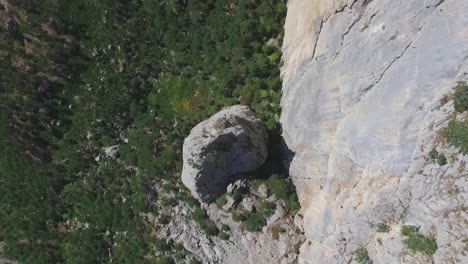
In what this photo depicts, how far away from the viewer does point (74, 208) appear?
29719 mm

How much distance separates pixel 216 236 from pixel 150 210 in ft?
14.0

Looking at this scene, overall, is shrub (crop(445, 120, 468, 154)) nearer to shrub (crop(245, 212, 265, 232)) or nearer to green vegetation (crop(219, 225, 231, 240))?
shrub (crop(245, 212, 265, 232))

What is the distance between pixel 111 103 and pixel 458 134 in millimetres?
20468

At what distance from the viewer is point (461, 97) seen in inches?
680

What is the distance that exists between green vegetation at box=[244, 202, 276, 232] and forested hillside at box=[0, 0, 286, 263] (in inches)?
72.3

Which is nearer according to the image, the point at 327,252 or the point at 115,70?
the point at 327,252

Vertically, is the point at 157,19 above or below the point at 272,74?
above

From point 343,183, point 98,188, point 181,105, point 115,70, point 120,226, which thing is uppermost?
point 115,70

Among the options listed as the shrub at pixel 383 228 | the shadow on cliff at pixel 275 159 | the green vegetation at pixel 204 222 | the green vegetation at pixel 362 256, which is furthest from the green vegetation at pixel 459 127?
the green vegetation at pixel 204 222

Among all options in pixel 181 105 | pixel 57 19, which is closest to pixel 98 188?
pixel 181 105

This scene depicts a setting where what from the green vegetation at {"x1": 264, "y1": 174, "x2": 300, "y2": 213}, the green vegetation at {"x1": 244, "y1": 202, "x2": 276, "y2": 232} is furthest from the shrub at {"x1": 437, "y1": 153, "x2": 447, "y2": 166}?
the green vegetation at {"x1": 244, "y1": 202, "x2": 276, "y2": 232}

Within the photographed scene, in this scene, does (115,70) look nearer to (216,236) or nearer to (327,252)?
(216,236)

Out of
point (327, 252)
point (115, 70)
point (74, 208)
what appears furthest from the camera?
point (115, 70)

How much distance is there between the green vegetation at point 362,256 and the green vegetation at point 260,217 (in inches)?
249
